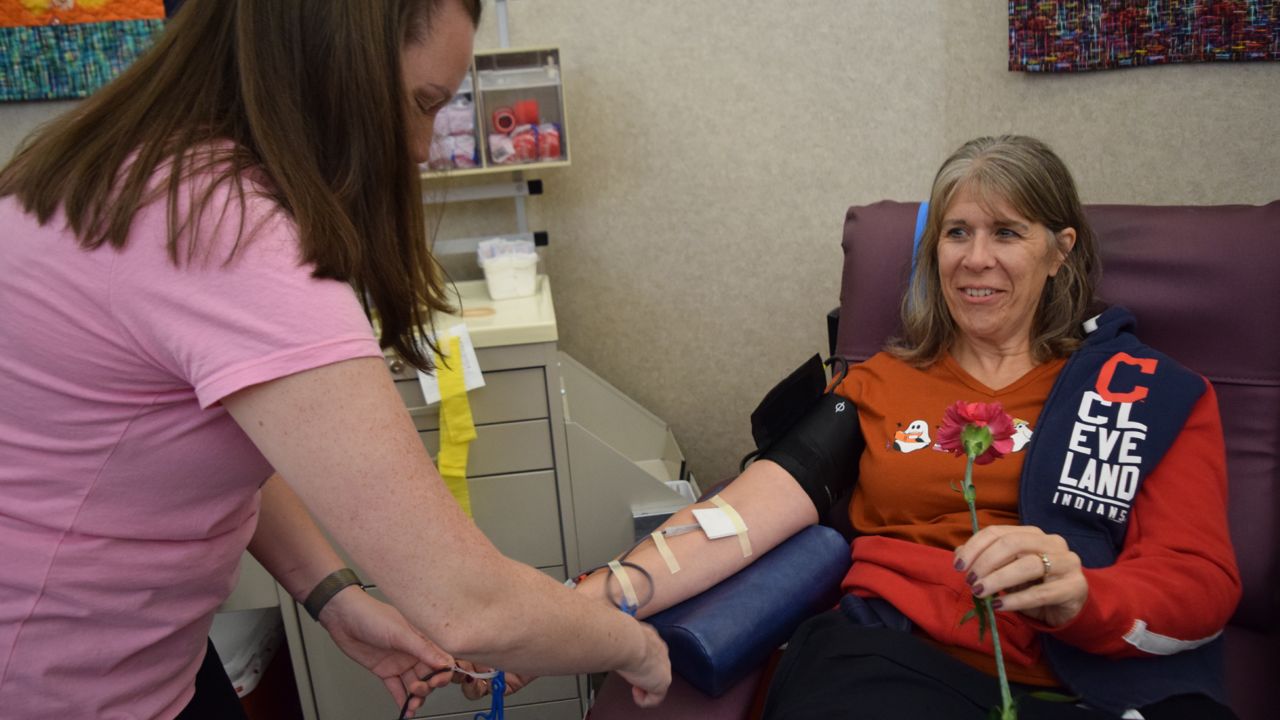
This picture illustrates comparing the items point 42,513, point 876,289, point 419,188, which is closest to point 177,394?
point 42,513

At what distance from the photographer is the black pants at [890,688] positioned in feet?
3.47

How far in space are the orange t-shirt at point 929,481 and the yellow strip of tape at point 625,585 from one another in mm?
338

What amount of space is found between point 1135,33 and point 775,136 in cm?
86

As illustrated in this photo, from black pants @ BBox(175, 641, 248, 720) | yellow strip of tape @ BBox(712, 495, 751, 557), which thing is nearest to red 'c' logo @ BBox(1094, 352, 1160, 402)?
yellow strip of tape @ BBox(712, 495, 751, 557)

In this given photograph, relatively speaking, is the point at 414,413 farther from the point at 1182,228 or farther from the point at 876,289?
the point at 1182,228

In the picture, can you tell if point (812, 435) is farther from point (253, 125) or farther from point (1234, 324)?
point (253, 125)

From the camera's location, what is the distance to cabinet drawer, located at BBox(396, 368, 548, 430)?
1818 millimetres

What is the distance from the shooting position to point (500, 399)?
183 cm

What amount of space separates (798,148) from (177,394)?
1861 millimetres

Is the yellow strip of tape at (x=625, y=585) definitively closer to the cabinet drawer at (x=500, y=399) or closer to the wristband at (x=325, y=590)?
the wristband at (x=325, y=590)

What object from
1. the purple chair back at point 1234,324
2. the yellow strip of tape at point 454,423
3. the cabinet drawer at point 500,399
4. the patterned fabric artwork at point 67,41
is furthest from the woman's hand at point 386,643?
the patterned fabric artwork at point 67,41

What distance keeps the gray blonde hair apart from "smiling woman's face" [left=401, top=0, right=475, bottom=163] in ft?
3.03

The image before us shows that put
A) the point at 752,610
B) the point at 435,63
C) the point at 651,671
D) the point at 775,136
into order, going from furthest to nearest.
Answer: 1. the point at 775,136
2. the point at 752,610
3. the point at 651,671
4. the point at 435,63

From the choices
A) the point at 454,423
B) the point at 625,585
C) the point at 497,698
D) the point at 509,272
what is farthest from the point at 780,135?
the point at 497,698
